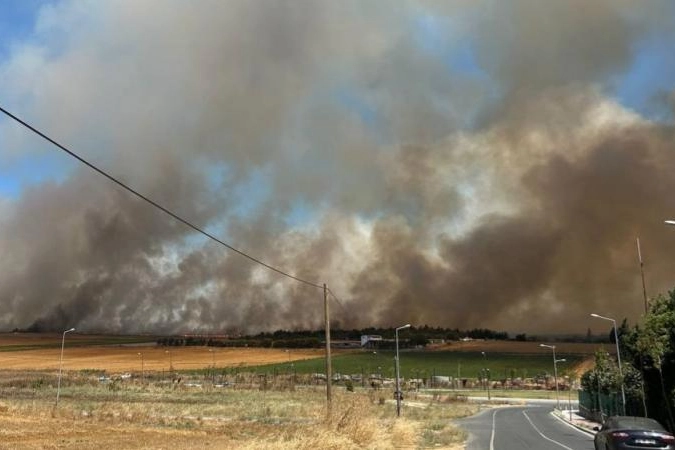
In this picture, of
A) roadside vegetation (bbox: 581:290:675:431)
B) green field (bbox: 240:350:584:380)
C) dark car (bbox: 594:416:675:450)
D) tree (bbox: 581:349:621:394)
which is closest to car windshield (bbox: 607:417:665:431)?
dark car (bbox: 594:416:675:450)

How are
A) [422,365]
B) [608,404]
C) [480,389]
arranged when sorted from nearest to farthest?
[608,404] → [480,389] → [422,365]

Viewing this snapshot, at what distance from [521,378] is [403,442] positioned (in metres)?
152

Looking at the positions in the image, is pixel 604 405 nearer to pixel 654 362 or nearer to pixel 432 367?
pixel 654 362

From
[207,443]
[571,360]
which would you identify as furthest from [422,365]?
[207,443]

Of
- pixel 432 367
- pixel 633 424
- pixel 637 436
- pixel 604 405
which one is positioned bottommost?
pixel 604 405

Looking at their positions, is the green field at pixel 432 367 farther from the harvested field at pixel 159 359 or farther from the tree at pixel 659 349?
the tree at pixel 659 349

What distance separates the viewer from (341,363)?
615 feet

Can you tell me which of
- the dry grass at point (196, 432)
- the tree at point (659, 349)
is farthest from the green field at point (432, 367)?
the tree at point (659, 349)

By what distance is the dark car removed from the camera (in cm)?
2339

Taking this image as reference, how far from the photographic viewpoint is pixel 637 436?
23625mm

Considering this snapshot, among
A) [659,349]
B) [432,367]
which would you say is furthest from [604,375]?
[432,367]

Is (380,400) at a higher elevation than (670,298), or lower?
lower

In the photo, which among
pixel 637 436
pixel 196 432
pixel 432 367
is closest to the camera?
pixel 637 436

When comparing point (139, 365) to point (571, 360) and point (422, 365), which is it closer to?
point (422, 365)
